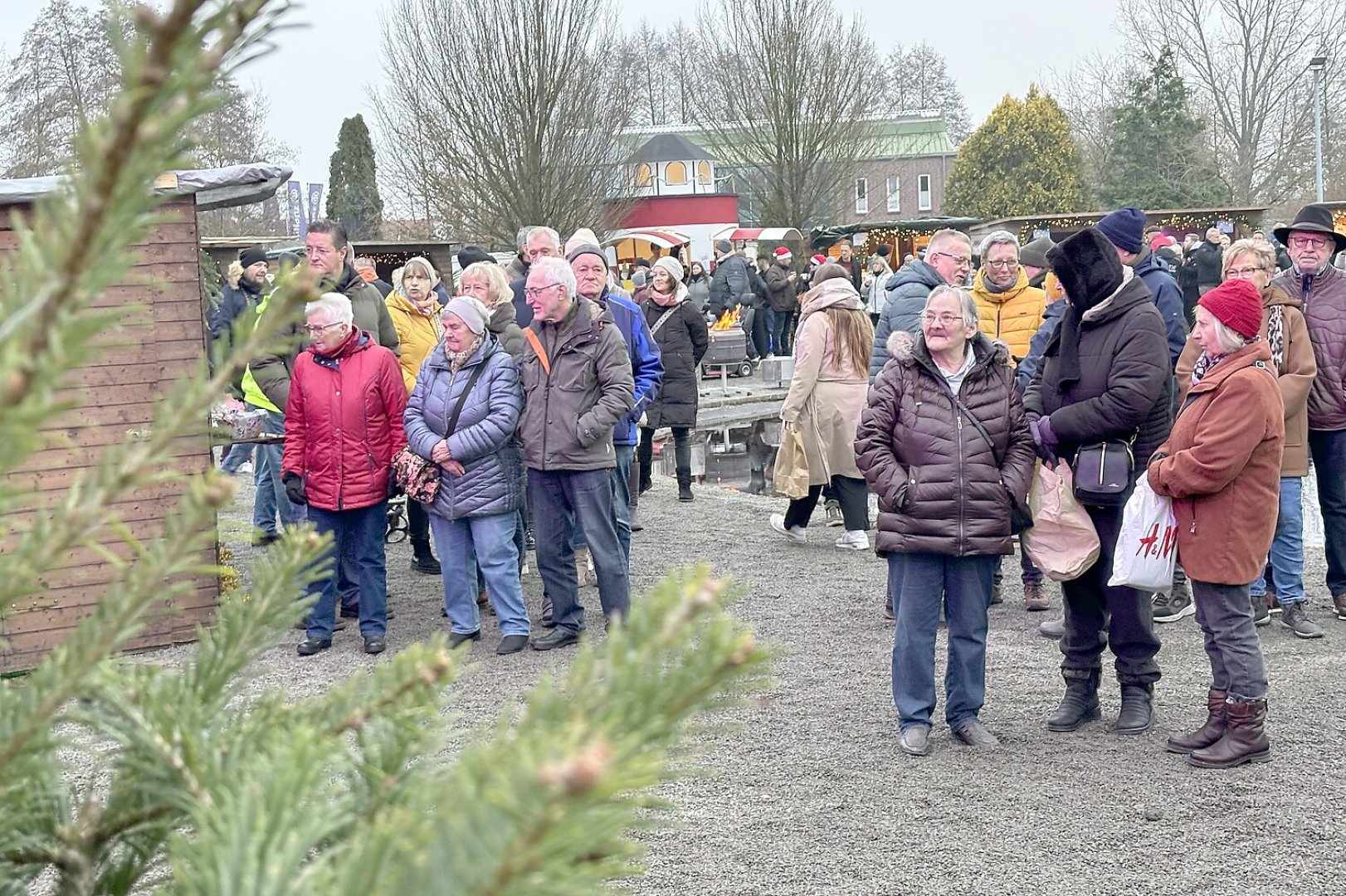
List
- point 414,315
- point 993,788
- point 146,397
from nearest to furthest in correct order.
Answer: point 993,788, point 146,397, point 414,315

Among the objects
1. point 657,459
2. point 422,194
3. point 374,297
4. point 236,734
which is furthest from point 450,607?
point 422,194

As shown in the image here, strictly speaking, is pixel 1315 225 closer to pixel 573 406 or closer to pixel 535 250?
pixel 573 406

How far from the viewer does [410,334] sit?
31.4 feet

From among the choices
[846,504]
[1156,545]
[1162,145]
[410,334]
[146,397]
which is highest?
[1162,145]

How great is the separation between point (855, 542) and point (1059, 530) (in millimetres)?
4792

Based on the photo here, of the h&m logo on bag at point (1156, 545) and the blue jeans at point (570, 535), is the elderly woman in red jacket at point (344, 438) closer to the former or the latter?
the blue jeans at point (570, 535)

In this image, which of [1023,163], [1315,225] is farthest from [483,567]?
[1023,163]

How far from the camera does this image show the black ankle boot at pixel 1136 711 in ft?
19.5

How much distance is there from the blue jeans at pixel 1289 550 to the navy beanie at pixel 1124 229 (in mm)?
2050

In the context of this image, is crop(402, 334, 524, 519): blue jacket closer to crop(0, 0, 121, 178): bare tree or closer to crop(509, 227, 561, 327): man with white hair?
crop(509, 227, 561, 327): man with white hair

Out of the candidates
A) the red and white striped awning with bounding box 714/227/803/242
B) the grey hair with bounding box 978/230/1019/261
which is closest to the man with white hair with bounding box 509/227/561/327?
the grey hair with bounding box 978/230/1019/261

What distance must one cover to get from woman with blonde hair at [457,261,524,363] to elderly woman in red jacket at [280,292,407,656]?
2.09ft

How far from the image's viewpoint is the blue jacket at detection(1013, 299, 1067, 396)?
683 cm

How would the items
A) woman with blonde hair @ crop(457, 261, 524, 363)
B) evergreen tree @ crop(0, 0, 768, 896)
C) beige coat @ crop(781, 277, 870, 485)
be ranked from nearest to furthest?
evergreen tree @ crop(0, 0, 768, 896), woman with blonde hair @ crop(457, 261, 524, 363), beige coat @ crop(781, 277, 870, 485)
